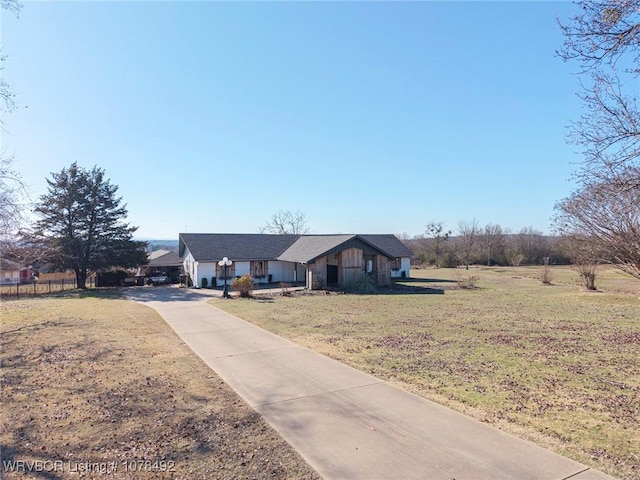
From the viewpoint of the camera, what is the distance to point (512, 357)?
9227 millimetres

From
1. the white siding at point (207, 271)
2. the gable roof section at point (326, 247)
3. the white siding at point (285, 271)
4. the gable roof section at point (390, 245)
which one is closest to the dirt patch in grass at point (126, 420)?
the gable roof section at point (326, 247)

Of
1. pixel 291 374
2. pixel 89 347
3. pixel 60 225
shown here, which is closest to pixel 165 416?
pixel 291 374

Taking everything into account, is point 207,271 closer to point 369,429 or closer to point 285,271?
point 285,271

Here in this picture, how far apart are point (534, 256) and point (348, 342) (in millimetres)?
58563

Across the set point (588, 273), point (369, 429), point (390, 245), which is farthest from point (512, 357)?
point (390, 245)

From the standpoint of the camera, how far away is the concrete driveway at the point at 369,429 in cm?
427

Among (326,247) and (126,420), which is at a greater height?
(326,247)

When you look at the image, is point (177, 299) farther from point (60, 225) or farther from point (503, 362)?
point (503, 362)

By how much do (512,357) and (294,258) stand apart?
69.6ft

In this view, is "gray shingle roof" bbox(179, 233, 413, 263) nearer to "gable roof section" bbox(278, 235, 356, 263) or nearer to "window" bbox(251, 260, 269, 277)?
"gable roof section" bbox(278, 235, 356, 263)

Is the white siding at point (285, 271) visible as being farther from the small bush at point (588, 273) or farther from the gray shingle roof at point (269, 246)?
the small bush at point (588, 273)

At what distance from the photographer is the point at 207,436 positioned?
5117mm

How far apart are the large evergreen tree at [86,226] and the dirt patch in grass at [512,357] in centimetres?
1793

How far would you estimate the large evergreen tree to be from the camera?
100.0 feet
